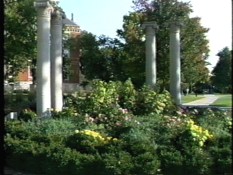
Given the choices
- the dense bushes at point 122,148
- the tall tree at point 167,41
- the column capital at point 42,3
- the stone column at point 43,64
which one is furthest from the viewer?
the tall tree at point 167,41

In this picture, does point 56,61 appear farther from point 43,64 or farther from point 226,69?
point 226,69

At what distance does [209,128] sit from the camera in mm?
9539

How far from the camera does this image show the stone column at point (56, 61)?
1673 centimetres

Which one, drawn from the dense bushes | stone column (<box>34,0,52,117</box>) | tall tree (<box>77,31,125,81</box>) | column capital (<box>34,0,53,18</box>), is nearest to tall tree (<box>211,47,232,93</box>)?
the dense bushes

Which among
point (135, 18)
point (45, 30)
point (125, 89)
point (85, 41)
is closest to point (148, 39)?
point (125, 89)

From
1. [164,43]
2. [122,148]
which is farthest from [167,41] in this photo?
[122,148]

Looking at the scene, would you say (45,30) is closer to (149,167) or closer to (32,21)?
(149,167)

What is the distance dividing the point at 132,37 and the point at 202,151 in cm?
2410

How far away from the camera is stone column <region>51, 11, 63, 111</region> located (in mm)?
16734

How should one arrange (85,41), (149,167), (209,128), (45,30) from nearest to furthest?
(149,167), (209,128), (45,30), (85,41)

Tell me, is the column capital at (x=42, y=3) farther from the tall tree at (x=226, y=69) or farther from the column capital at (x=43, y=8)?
the tall tree at (x=226, y=69)

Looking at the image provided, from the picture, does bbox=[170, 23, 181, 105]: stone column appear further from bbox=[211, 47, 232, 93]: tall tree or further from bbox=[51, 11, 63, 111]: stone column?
bbox=[211, 47, 232, 93]: tall tree

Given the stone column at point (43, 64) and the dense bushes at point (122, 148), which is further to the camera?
the stone column at point (43, 64)

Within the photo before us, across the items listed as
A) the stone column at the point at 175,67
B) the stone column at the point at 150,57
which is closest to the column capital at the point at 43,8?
the stone column at the point at 150,57
